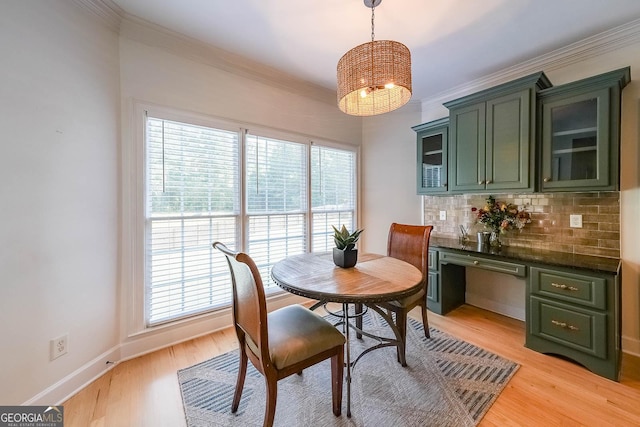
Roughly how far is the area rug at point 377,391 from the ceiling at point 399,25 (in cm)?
264

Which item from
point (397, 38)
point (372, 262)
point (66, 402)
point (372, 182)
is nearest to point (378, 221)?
point (372, 182)

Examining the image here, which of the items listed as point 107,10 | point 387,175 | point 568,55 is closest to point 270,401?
point 107,10

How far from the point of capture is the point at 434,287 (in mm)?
2893

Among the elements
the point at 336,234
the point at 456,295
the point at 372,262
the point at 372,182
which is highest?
the point at 372,182

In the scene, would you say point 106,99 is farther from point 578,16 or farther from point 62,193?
point 578,16

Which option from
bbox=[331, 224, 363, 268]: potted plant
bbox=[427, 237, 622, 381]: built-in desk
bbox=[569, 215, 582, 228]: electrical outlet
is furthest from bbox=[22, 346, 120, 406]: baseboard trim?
bbox=[569, 215, 582, 228]: electrical outlet

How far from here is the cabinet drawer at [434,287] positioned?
2861 mm

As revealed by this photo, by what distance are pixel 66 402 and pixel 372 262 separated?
2193 mm

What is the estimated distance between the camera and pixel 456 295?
307 cm

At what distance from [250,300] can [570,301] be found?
92.9 inches

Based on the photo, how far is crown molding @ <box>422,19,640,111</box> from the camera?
81.4 inches

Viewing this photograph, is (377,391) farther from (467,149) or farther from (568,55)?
(568,55)

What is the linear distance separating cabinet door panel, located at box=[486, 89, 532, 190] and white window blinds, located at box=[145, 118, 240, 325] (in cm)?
253

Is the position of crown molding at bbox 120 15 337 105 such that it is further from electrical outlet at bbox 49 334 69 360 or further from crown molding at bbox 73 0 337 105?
electrical outlet at bbox 49 334 69 360
